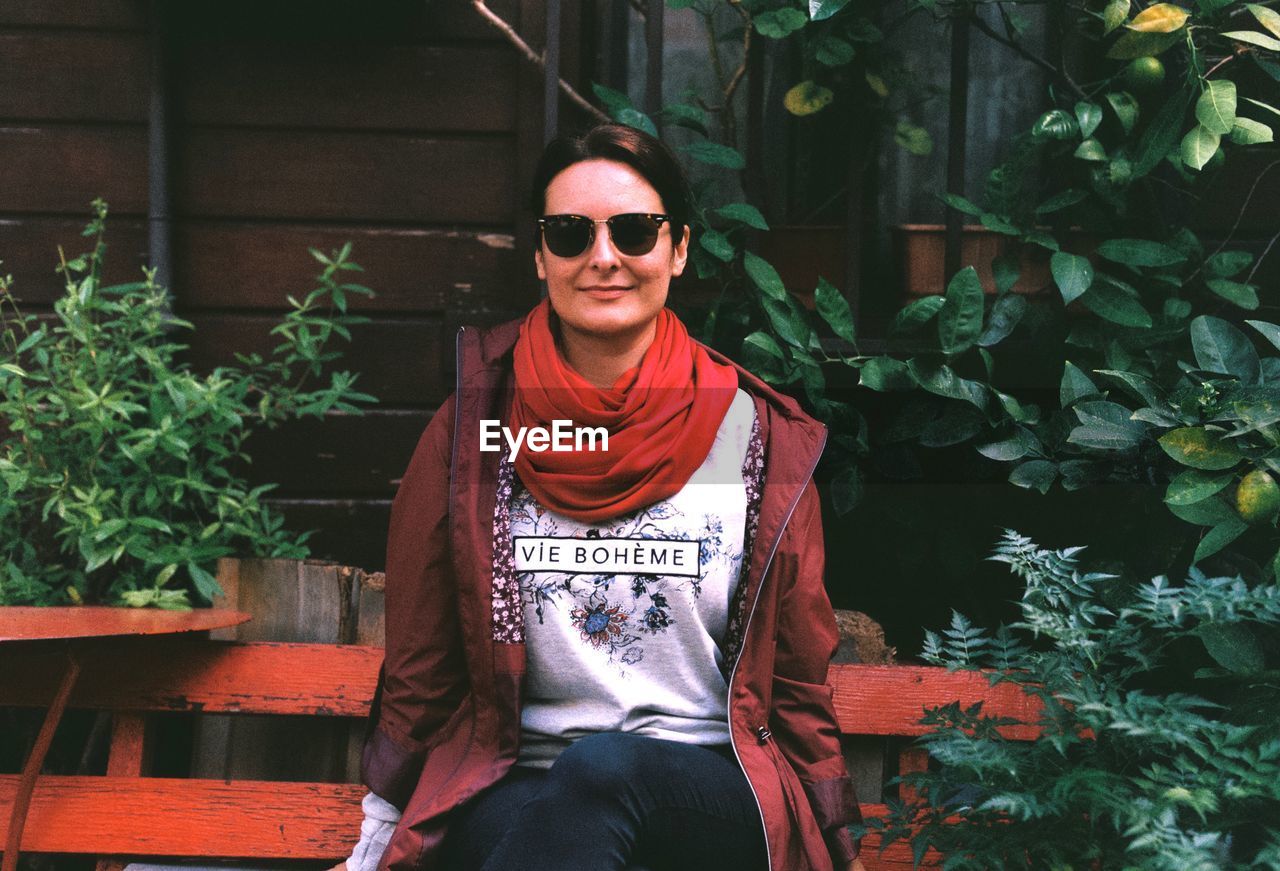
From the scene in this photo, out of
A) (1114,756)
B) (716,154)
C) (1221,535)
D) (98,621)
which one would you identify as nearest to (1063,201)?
(716,154)

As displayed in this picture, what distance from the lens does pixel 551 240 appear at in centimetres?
194

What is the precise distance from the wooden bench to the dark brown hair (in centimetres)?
104

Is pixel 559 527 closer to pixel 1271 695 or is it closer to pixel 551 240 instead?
pixel 551 240

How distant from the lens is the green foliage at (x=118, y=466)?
228 centimetres

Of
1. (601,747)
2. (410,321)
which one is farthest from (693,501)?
(410,321)

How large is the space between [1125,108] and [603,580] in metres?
1.56

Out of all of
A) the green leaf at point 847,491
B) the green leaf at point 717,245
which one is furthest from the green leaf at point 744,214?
the green leaf at point 847,491

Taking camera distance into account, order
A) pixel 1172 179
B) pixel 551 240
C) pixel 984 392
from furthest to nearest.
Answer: pixel 1172 179 < pixel 984 392 < pixel 551 240

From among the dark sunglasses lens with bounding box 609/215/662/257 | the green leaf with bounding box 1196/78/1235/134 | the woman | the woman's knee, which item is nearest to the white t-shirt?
the woman

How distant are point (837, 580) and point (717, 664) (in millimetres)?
987

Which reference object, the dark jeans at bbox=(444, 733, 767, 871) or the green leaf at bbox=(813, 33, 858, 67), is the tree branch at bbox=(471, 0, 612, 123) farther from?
the dark jeans at bbox=(444, 733, 767, 871)

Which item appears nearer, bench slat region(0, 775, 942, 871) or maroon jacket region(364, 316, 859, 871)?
maroon jacket region(364, 316, 859, 871)

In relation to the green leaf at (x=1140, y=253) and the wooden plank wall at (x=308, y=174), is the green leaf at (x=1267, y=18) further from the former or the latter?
the wooden plank wall at (x=308, y=174)

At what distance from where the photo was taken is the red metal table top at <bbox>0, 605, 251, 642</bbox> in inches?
74.0
